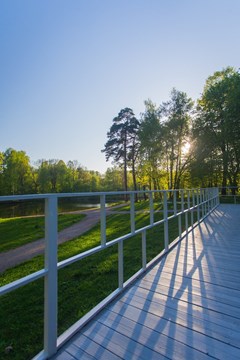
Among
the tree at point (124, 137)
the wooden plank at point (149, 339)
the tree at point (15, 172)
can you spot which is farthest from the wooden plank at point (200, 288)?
the tree at point (15, 172)

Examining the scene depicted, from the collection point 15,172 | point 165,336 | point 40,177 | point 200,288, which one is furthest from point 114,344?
point 40,177

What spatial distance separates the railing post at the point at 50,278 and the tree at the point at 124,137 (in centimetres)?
1996

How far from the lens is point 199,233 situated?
16.1 ft

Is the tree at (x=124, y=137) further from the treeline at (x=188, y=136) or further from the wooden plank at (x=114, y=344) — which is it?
the wooden plank at (x=114, y=344)

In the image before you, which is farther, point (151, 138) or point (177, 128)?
point (151, 138)

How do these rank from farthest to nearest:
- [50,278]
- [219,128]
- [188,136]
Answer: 1. [188,136]
2. [219,128]
3. [50,278]

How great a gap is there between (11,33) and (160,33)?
4.76m

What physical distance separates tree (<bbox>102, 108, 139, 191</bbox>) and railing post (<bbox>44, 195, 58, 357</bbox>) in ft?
65.5

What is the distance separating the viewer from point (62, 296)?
3.01m

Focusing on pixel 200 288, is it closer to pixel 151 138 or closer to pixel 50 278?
pixel 50 278

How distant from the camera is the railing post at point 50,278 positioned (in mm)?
1354

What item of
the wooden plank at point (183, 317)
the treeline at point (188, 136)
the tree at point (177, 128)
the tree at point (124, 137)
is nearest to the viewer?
the wooden plank at point (183, 317)

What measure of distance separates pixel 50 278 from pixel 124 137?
2039 cm

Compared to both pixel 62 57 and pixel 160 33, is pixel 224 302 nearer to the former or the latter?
pixel 160 33
